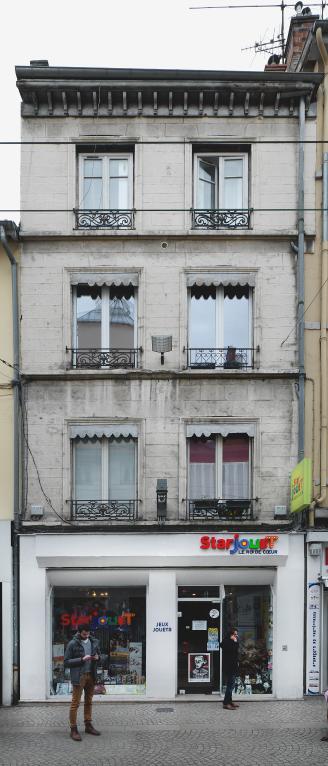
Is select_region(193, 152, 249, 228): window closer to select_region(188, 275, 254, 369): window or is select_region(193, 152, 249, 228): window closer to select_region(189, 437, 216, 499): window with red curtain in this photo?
select_region(188, 275, 254, 369): window

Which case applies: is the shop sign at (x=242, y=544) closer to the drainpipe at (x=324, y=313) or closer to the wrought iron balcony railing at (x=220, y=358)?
the drainpipe at (x=324, y=313)

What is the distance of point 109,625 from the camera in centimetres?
1702

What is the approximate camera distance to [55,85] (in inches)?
667

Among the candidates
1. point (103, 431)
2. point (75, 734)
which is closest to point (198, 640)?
point (75, 734)

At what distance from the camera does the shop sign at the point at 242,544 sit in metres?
16.5

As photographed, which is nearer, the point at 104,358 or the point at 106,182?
the point at 104,358

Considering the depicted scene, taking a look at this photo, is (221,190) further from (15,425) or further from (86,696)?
(86,696)

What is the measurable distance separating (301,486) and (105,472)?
4.22 meters

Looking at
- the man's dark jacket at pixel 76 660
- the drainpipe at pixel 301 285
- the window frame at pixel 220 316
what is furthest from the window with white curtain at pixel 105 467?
the man's dark jacket at pixel 76 660

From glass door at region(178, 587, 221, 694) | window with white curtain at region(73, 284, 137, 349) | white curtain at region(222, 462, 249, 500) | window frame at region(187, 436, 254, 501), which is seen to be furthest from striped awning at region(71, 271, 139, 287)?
glass door at region(178, 587, 221, 694)

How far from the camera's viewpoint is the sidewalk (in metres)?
12.4

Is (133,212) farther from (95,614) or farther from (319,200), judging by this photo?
(95,614)

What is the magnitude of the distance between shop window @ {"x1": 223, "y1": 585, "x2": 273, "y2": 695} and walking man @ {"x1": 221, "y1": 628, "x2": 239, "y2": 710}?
1.05 meters

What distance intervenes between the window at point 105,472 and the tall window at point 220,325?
2295mm
